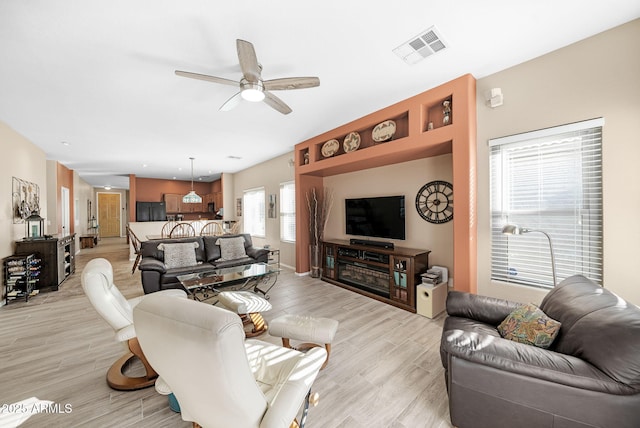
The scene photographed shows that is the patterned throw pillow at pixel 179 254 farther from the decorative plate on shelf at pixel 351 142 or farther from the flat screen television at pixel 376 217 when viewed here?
the decorative plate on shelf at pixel 351 142

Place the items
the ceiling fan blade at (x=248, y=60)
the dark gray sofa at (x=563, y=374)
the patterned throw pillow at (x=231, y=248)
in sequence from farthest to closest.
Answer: the patterned throw pillow at (x=231, y=248), the ceiling fan blade at (x=248, y=60), the dark gray sofa at (x=563, y=374)

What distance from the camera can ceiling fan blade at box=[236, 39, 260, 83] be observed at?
1.79m

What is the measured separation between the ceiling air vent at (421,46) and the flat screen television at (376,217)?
2.01 metres

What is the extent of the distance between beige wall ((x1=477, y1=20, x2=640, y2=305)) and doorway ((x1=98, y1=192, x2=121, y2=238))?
15928 millimetres

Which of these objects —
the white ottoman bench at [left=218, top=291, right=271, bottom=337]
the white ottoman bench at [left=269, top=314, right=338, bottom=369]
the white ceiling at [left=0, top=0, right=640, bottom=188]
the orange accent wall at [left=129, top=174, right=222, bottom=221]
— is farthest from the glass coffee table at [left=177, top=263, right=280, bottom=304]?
the orange accent wall at [left=129, top=174, right=222, bottom=221]

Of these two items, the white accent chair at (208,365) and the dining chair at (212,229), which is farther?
the dining chair at (212,229)

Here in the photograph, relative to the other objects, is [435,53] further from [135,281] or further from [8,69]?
[135,281]

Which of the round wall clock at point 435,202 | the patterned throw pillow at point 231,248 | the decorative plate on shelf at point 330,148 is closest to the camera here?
the round wall clock at point 435,202

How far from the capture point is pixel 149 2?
5.51 ft

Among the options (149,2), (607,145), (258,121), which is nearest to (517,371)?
(607,145)

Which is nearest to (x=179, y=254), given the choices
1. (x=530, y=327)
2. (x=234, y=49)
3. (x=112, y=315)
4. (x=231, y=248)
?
(x=231, y=248)

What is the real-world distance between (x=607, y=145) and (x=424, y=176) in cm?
184

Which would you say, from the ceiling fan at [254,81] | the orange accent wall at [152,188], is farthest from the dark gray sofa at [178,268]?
the orange accent wall at [152,188]

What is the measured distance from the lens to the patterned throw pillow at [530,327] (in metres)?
1.58
